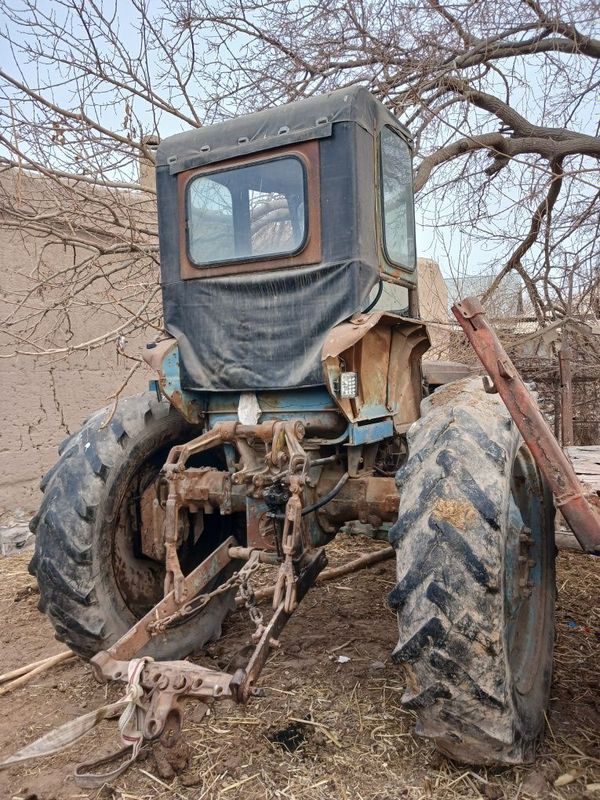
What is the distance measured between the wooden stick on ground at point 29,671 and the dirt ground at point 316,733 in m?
0.05

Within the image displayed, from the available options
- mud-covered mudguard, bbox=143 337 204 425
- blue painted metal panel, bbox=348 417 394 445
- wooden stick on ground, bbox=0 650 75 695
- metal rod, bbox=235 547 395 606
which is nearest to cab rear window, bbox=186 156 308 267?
mud-covered mudguard, bbox=143 337 204 425

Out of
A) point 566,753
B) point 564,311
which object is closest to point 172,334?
point 566,753

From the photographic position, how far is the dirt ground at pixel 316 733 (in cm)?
243

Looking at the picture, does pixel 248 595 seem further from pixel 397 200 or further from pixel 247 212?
pixel 397 200

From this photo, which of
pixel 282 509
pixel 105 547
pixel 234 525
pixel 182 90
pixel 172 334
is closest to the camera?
pixel 282 509

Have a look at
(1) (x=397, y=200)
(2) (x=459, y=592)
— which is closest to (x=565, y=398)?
(1) (x=397, y=200)

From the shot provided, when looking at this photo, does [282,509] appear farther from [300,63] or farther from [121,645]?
[300,63]

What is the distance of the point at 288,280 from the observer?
10.2 ft

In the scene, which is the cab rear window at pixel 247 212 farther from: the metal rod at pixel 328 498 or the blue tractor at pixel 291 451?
the metal rod at pixel 328 498

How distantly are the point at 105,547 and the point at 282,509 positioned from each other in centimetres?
86

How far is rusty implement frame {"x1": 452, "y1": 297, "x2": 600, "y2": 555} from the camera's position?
209 cm

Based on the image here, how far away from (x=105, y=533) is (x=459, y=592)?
5.43 ft

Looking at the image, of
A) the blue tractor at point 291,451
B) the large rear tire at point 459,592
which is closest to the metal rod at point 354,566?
the blue tractor at point 291,451

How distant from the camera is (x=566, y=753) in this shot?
2525 mm
